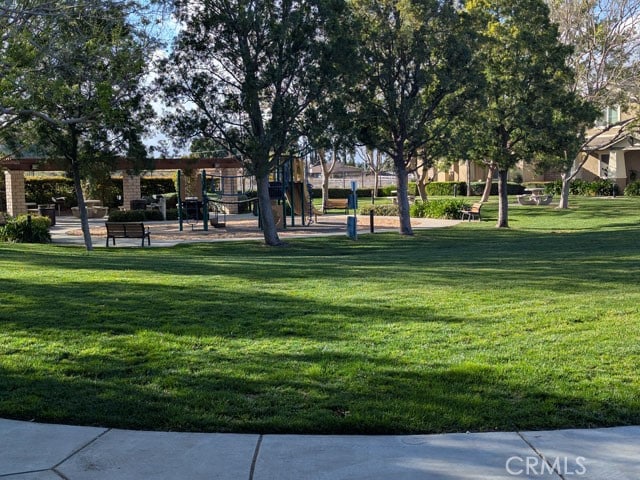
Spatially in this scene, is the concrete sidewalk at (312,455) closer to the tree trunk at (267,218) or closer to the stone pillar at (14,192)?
the tree trunk at (267,218)

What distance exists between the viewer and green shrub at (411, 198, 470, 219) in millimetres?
32188

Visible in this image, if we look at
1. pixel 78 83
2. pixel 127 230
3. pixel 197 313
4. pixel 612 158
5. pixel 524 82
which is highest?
pixel 524 82

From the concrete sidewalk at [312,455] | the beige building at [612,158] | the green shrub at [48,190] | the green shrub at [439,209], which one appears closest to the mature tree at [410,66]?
the green shrub at [439,209]

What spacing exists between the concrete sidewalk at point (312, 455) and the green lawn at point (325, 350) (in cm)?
18

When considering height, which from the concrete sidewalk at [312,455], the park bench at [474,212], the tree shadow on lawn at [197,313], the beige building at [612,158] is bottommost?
the concrete sidewalk at [312,455]

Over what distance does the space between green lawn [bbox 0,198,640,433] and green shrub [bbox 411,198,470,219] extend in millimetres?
20616

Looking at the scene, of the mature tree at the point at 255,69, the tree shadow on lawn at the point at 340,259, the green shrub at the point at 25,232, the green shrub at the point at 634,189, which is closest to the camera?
the tree shadow on lawn at the point at 340,259

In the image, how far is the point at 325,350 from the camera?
619 centimetres

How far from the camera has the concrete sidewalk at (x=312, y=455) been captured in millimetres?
3934

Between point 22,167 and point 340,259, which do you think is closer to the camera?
point 340,259

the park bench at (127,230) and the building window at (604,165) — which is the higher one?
the building window at (604,165)

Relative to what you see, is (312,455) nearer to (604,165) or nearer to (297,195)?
(297,195)

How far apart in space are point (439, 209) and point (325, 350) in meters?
27.1

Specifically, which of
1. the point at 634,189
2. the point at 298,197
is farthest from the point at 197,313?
the point at 634,189
